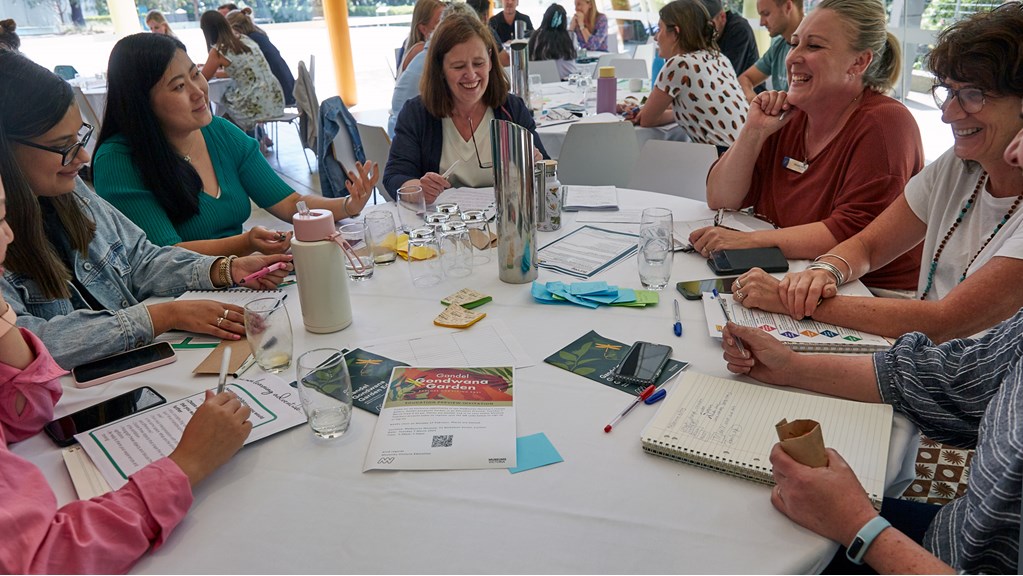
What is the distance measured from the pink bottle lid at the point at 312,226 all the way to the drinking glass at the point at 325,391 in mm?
402

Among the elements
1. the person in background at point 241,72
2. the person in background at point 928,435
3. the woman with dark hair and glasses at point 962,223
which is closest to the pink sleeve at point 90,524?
the person in background at point 928,435

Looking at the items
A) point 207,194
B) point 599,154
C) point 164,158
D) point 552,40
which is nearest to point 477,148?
point 599,154

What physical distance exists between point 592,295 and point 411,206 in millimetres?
952

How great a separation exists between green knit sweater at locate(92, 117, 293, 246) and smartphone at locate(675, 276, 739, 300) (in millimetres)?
1727

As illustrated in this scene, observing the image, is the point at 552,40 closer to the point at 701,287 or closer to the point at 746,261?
the point at 746,261

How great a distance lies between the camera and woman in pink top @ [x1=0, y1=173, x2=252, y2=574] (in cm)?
86

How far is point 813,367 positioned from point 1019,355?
0.32 m

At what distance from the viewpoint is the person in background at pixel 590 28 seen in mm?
7943

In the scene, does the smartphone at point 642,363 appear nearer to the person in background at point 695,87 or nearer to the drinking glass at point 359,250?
the drinking glass at point 359,250

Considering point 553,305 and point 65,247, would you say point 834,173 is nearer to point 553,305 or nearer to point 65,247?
point 553,305

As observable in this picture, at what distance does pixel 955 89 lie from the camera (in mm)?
1554

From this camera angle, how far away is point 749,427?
44.8 inches

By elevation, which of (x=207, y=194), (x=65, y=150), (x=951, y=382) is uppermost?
(x=65, y=150)

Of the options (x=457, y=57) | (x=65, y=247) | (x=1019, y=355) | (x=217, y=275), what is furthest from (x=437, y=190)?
A: (x=1019, y=355)
